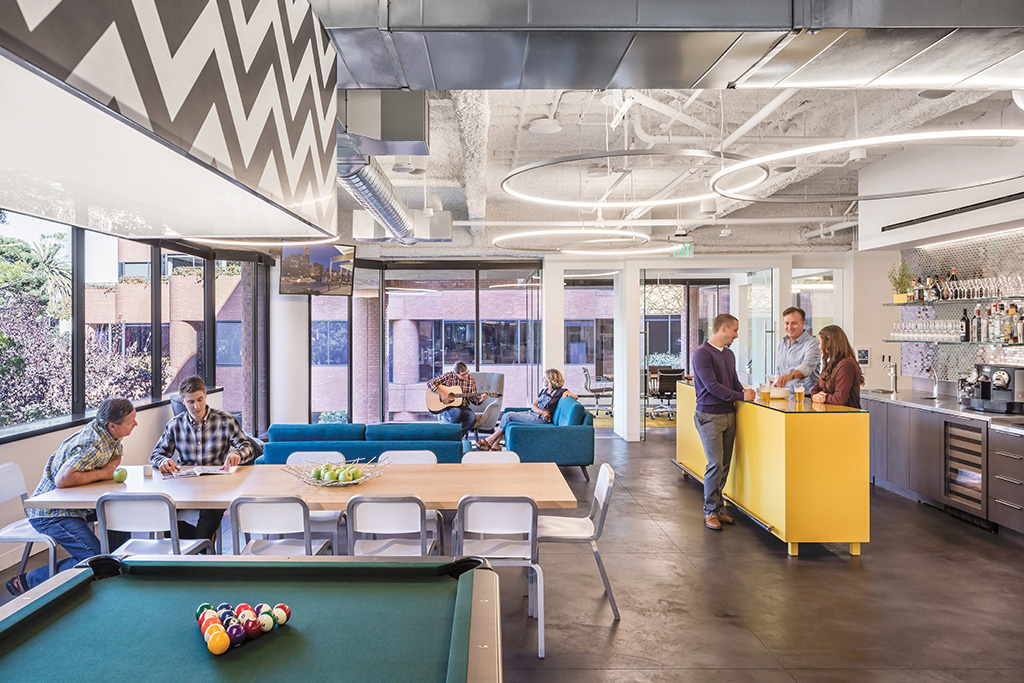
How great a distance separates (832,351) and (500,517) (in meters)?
3.82

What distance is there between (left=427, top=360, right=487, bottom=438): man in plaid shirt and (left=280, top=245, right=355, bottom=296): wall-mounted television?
240 centimetres

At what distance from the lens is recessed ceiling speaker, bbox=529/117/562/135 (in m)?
5.55

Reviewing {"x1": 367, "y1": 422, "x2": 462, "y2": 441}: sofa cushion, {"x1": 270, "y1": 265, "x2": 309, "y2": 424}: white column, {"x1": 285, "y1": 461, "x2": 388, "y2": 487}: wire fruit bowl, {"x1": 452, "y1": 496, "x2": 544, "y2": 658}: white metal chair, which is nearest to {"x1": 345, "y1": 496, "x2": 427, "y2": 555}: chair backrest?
{"x1": 452, "y1": 496, "x2": 544, "y2": 658}: white metal chair

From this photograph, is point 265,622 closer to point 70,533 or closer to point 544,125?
point 70,533

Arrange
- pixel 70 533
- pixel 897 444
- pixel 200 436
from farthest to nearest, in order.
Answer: pixel 897 444, pixel 200 436, pixel 70 533

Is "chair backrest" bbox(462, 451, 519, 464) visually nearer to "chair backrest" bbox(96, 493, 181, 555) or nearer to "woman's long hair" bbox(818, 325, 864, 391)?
Result: "chair backrest" bbox(96, 493, 181, 555)

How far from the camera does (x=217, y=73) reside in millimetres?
1589

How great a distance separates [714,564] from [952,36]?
352cm

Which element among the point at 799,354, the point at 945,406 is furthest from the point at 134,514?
the point at 945,406

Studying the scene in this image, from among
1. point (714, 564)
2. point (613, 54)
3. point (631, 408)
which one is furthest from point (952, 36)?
point (631, 408)

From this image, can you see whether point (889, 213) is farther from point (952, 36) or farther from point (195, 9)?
point (195, 9)

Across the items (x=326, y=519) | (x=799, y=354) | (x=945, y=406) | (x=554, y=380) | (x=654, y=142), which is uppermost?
(x=654, y=142)

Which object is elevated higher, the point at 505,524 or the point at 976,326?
the point at 976,326

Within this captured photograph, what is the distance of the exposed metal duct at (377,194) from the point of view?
15.7 ft
